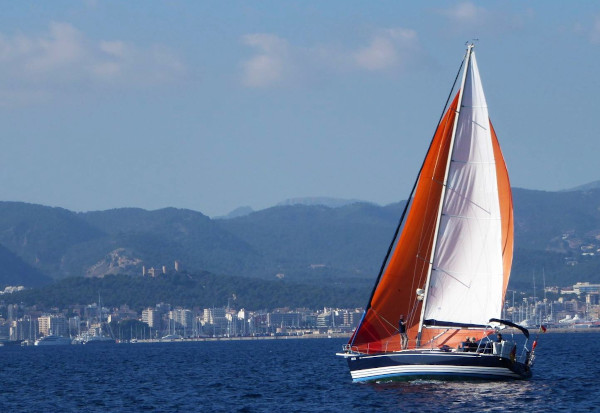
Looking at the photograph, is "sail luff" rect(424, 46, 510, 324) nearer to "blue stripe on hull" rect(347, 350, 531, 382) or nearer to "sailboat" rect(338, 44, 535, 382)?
"sailboat" rect(338, 44, 535, 382)

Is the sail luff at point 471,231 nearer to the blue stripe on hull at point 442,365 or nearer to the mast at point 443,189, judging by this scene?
the mast at point 443,189

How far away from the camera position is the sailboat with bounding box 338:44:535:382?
1940 inches

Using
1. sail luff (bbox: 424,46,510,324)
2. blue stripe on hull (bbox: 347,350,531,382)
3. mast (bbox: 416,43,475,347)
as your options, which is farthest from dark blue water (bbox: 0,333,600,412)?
sail luff (bbox: 424,46,510,324)

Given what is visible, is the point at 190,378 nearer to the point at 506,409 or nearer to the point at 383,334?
the point at 383,334

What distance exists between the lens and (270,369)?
275 ft

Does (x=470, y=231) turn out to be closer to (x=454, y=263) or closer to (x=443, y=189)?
(x=454, y=263)

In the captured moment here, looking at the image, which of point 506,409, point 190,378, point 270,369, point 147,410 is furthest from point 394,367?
point 270,369

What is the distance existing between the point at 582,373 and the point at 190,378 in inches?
887

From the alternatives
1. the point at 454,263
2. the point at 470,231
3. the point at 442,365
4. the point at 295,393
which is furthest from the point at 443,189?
the point at 295,393

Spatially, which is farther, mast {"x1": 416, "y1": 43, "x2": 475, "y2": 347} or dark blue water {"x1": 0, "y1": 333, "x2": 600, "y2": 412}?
mast {"x1": 416, "y1": 43, "x2": 475, "y2": 347}

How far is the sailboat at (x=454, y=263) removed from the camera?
49.3m

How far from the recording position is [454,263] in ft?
164

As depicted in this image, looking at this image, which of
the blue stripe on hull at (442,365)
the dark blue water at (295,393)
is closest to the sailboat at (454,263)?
the blue stripe on hull at (442,365)

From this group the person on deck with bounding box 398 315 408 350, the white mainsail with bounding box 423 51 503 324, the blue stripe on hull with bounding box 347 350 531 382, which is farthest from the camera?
the person on deck with bounding box 398 315 408 350
